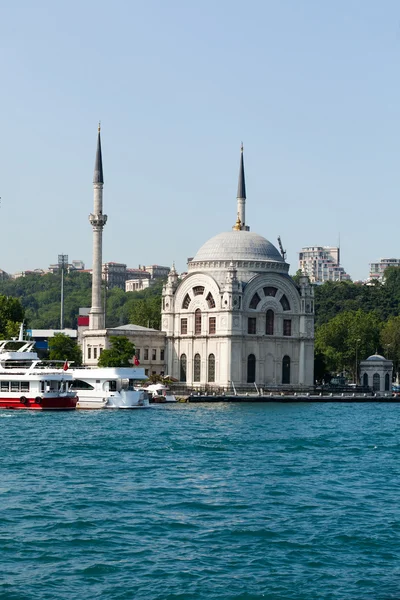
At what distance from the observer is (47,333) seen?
149 meters

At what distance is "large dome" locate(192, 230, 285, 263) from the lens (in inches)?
3885

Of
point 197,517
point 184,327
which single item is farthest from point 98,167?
point 197,517

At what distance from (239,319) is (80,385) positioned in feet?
77.0

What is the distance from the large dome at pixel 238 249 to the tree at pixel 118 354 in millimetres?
10971

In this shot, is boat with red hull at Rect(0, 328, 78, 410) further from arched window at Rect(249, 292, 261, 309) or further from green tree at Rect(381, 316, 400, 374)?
green tree at Rect(381, 316, 400, 374)

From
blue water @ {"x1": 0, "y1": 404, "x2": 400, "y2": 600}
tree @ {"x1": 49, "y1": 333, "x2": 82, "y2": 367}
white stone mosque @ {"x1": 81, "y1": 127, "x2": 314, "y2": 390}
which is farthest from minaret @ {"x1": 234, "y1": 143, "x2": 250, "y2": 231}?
blue water @ {"x1": 0, "y1": 404, "x2": 400, "y2": 600}

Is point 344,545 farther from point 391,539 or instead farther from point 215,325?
point 215,325

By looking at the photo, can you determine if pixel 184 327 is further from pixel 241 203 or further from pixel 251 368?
pixel 241 203

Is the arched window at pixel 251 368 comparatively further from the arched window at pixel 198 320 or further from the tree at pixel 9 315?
the tree at pixel 9 315

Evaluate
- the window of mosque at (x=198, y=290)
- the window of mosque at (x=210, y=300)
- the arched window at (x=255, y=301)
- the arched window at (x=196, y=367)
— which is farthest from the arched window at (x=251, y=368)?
the window of mosque at (x=198, y=290)

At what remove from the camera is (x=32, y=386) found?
228 ft

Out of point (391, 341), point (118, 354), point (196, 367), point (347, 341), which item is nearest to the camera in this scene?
point (118, 354)

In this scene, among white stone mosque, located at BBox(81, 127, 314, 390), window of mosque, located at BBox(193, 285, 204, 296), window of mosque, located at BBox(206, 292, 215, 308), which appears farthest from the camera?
window of mosque, located at BBox(193, 285, 204, 296)

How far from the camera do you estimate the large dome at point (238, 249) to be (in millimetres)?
98688
